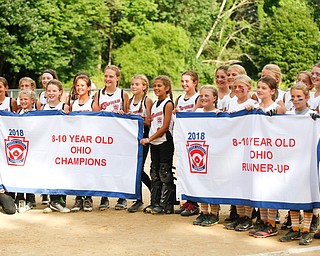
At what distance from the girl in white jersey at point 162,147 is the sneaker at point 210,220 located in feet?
3.09

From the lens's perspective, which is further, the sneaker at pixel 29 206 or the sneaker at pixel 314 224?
the sneaker at pixel 29 206

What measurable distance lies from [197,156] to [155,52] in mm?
39491

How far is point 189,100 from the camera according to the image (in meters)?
10.2

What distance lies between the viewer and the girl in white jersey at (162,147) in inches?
400

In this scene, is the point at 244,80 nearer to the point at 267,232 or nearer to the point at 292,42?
the point at 267,232

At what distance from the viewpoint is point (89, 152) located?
10.5m

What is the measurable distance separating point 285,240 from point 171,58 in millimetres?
41470

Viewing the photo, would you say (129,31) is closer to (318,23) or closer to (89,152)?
(318,23)

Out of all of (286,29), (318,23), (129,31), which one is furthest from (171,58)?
(318,23)

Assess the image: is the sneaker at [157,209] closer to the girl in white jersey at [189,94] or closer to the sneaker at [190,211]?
the sneaker at [190,211]

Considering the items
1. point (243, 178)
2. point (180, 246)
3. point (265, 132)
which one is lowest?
point (180, 246)

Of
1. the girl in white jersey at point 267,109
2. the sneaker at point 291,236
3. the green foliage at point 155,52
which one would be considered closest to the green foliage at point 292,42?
the green foliage at point 155,52

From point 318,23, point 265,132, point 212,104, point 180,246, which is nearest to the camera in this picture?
point 180,246

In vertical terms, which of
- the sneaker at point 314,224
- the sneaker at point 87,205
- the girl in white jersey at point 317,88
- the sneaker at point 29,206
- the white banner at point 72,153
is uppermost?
the girl in white jersey at point 317,88
